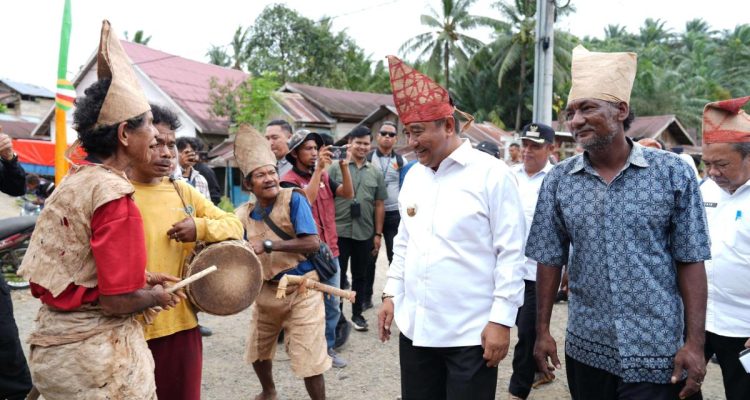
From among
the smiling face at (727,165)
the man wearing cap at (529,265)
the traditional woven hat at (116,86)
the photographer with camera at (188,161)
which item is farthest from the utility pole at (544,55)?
the traditional woven hat at (116,86)

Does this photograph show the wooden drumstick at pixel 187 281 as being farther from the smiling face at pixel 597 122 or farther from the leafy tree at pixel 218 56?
the leafy tree at pixel 218 56

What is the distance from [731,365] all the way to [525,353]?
1569mm

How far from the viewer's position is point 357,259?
266 inches

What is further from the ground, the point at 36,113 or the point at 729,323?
the point at 36,113

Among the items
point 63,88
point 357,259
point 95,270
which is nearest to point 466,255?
Answer: point 95,270

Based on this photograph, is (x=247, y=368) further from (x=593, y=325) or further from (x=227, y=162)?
(x=227, y=162)

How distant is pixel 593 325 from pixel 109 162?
2297mm

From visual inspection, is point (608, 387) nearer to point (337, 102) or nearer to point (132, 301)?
point (132, 301)

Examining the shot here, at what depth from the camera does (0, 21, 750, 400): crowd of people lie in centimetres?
237

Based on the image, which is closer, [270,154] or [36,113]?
[270,154]

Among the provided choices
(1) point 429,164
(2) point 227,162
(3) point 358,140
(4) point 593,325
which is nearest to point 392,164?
(3) point 358,140

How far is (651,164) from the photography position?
249 centimetres

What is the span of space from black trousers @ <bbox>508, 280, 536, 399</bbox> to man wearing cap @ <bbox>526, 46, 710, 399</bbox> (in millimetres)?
1878

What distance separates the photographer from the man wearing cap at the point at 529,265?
15.0 feet
